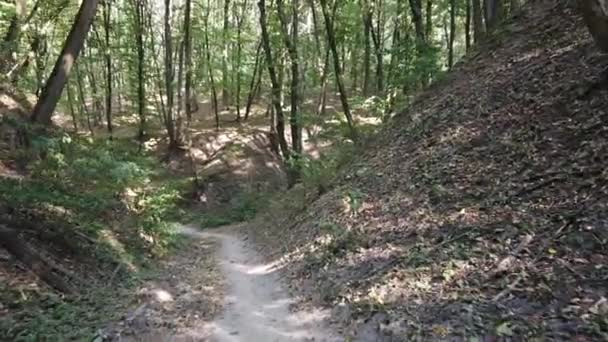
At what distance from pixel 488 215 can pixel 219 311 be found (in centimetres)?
443

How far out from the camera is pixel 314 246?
10164 mm

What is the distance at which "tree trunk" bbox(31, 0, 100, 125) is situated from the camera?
9.59 meters

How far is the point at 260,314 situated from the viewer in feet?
25.3

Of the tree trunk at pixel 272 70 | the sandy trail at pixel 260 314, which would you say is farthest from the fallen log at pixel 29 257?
the tree trunk at pixel 272 70

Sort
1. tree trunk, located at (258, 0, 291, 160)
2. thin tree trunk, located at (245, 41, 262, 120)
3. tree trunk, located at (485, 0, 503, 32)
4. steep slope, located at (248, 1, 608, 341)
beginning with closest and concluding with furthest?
steep slope, located at (248, 1, 608, 341)
tree trunk, located at (485, 0, 503, 32)
tree trunk, located at (258, 0, 291, 160)
thin tree trunk, located at (245, 41, 262, 120)

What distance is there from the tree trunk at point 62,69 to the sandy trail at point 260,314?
503 centimetres

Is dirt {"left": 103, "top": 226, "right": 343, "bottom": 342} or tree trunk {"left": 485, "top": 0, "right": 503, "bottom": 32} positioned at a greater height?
tree trunk {"left": 485, "top": 0, "right": 503, "bottom": 32}

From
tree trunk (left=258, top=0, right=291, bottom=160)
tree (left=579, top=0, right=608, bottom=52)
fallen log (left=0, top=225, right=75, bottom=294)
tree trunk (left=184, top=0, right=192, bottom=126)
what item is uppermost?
tree trunk (left=184, top=0, right=192, bottom=126)

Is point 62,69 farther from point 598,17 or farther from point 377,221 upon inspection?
point 598,17

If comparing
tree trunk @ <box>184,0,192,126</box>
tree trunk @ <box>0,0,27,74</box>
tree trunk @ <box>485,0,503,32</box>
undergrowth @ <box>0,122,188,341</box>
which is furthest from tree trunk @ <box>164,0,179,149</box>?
tree trunk @ <box>485,0,503,32</box>

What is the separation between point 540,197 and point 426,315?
94.0 inches

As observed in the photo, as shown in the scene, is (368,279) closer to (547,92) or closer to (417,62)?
(547,92)

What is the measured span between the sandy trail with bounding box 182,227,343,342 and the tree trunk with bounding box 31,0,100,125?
→ 5.03 metres

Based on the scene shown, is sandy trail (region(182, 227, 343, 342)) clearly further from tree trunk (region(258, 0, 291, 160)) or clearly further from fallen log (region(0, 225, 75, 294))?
tree trunk (region(258, 0, 291, 160))
